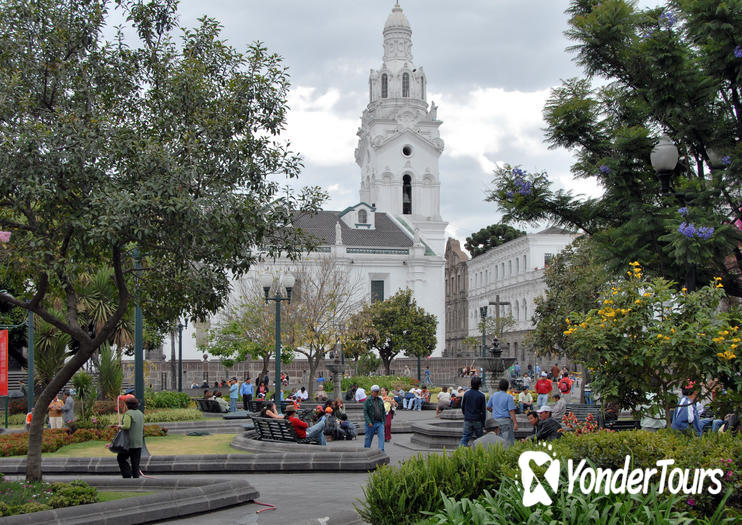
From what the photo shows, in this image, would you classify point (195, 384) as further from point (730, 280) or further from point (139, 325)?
point (730, 280)

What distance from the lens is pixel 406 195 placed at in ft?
238

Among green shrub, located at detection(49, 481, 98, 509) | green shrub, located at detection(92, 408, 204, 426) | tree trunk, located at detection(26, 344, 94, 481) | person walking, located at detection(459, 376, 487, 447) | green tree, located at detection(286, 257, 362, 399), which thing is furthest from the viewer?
green tree, located at detection(286, 257, 362, 399)

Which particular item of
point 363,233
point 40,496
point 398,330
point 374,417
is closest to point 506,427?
point 374,417

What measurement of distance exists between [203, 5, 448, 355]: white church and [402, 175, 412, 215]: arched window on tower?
9cm

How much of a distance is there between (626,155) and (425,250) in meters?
52.9

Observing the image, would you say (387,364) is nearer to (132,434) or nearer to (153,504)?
(132,434)

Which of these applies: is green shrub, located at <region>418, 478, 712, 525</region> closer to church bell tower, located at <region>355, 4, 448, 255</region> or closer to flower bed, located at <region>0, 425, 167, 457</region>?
flower bed, located at <region>0, 425, 167, 457</region>

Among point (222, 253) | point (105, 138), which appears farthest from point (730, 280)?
point (105, 138)

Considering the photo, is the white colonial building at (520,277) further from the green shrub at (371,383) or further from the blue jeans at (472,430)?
the blue jeans at (472,430)

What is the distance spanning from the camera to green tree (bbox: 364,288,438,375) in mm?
50031

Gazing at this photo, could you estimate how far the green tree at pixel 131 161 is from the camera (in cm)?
861

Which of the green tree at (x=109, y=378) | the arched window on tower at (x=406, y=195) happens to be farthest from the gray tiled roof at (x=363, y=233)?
the green tree at (x=109, y=378)

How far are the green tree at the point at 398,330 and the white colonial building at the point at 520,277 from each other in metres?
9.94

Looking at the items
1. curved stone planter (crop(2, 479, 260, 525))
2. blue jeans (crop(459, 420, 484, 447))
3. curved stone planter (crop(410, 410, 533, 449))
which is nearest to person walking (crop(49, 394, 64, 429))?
curved stone planter (crop(410, 410, 533, 449))
